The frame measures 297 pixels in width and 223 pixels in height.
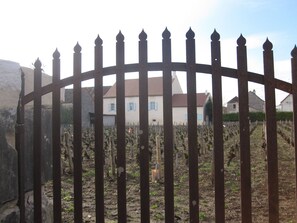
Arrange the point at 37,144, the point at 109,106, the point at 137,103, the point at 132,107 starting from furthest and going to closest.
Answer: the point at 109,106 → the point at 137,103 → the point at 132,107 → the point at 37,144

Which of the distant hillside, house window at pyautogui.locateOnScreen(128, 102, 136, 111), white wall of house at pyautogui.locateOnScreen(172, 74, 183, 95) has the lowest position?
the distant hillside

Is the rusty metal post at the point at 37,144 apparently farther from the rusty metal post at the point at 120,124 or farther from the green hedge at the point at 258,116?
the green hedge at the point at 258,116

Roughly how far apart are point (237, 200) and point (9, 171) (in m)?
4.41

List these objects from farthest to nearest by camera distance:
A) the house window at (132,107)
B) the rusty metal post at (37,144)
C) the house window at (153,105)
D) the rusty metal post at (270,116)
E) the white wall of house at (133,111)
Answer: the house window at (153,105), the white wall of house at (133,111), the house window at (132,107), the rusty metal post at (37,144), the rusty metal post at (270,116)

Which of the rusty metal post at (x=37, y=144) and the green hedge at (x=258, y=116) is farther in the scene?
the green hedge at (x=258, y=116)

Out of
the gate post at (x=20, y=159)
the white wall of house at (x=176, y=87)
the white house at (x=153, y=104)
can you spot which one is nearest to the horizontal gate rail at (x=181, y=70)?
the gate post at (x=20, y=159)

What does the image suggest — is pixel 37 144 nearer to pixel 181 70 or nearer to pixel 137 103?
pixel 181 70

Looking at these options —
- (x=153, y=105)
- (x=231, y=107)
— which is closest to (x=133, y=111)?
(x=153, y=105)

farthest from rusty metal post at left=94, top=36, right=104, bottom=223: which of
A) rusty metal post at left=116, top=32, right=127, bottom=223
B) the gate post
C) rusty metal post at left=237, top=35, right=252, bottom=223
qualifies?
rusty metal post at left=237, top=35, right=252, bottom=223

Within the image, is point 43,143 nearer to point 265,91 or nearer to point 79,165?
point 79,165

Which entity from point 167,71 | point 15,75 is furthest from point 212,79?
point 15,75

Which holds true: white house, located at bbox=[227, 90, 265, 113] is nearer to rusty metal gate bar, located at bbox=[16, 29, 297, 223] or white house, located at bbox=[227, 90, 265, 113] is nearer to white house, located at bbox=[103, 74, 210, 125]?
white house, located at bbox=[103, 74, 210, 125]

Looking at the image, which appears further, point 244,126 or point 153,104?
point 153,104

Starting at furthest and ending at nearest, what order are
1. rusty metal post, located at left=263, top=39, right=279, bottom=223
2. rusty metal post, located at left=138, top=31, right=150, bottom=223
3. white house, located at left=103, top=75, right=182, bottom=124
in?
1. white house, located at left=103, top=75, right=182, bottom=124
2. rusty metal post, located at left=138, top=31, right=150, bottom=223
3. rusty metal post, located at left=263, top=39, right=279, bottom=223
